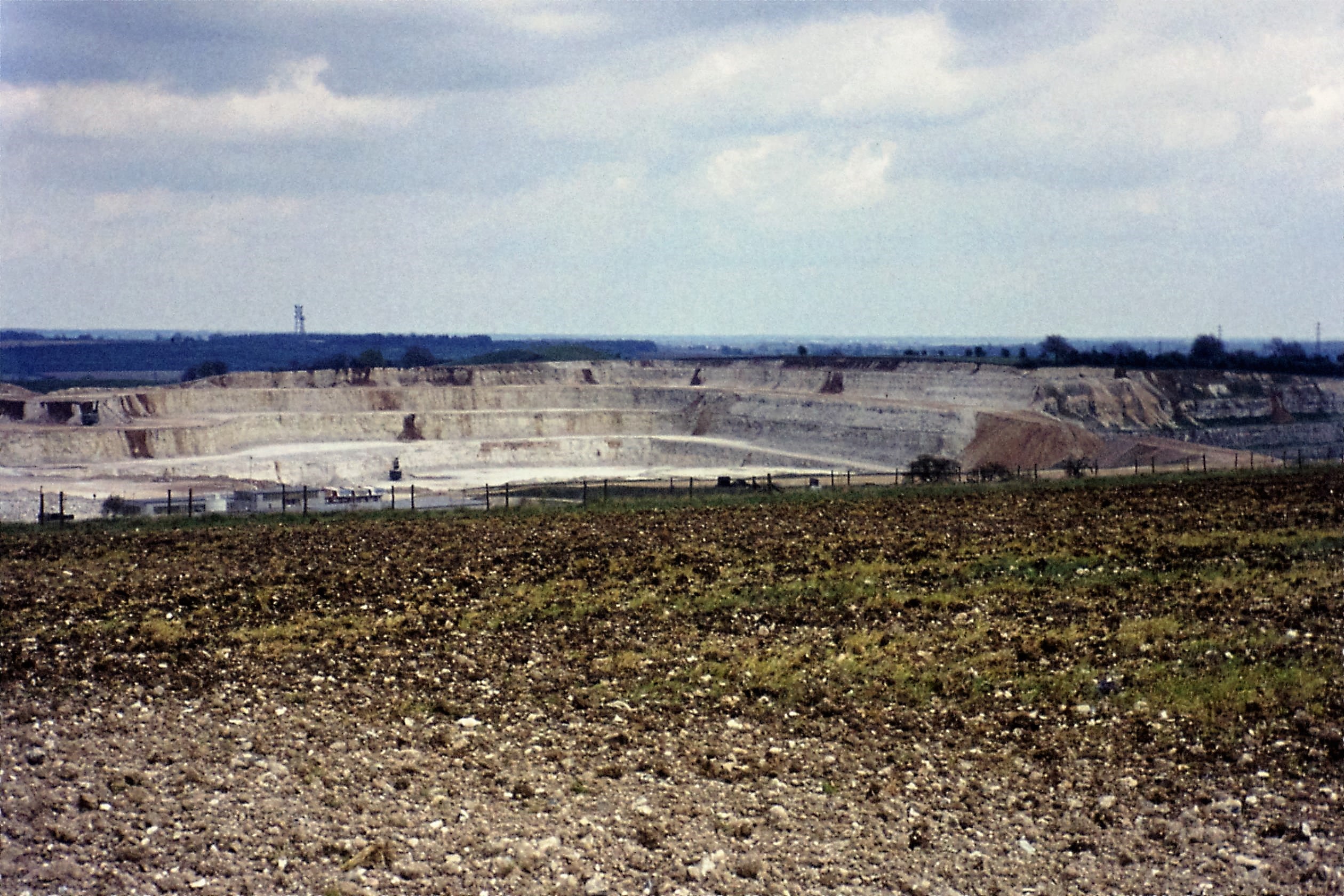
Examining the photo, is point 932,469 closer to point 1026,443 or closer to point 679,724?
point 1026,443

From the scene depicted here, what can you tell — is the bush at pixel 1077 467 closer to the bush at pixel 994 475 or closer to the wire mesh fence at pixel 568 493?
the wire mesh fence at pixel 568 493

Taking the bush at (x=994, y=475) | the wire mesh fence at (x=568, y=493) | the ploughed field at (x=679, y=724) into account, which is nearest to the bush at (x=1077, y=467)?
the wire mesh fence at (x=568, y=493)

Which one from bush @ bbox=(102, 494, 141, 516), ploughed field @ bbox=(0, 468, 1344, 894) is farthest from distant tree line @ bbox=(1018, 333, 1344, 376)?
ploughed field @ bbox=(0, 468, 1344, 894)

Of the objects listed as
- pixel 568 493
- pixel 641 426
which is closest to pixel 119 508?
pixel 568 493

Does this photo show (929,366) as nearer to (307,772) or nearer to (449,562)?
(449,562)

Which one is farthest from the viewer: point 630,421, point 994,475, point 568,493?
point 630,421

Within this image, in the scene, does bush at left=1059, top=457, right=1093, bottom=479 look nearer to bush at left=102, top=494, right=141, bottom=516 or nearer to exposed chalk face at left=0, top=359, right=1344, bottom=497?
exposed chalk face at left=0, top=359, right=1344, bottom=497

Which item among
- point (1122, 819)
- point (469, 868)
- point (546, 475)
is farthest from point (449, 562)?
point (546, 475)
